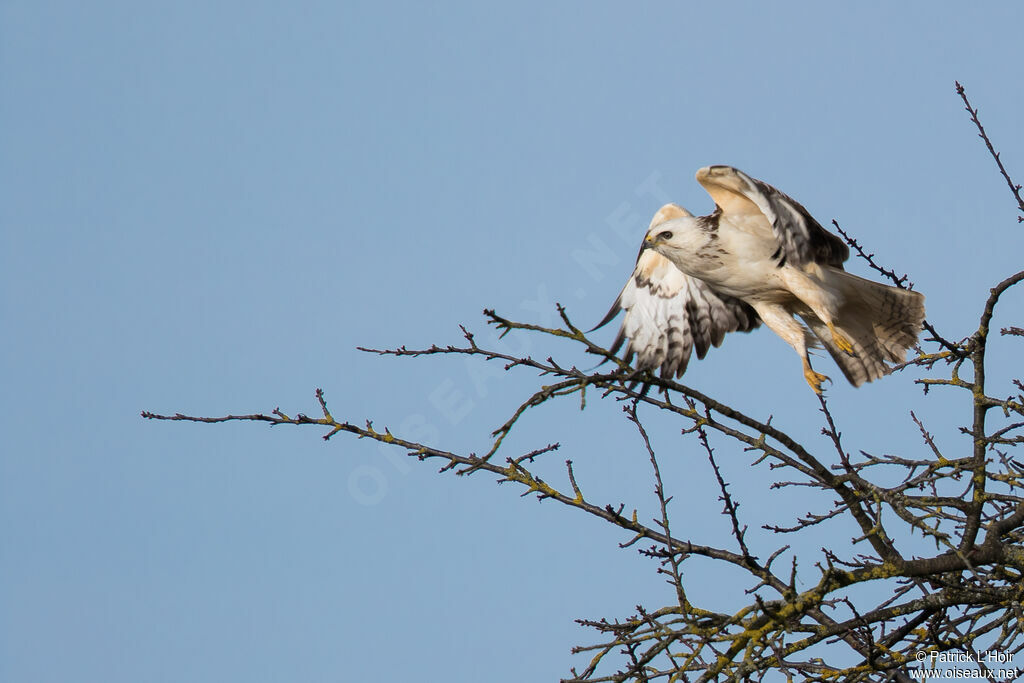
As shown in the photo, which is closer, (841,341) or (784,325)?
(841,341)

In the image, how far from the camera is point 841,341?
22.1ft

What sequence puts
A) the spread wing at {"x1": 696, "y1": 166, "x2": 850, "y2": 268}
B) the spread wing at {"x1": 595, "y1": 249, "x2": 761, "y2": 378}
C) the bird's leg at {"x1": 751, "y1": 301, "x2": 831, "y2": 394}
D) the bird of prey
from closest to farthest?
the spread wing at {"x1": 696, "y1": 166, "x2": 850, "y2": 268}, the bird of prey, the bird's leg at {"x1": 751, "y1": 301, "x2": 831, "y2": 394}, the spread wing at {"x1": 595, "y1": 249, "x2": 761, "y2": 378}

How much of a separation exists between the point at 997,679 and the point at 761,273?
11.0 feet

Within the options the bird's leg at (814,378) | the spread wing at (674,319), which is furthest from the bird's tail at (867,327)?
the spread wing at (674,319)

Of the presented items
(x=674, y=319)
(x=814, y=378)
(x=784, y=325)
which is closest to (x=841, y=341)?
(x=814, y=378)

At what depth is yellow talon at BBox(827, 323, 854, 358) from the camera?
666cm

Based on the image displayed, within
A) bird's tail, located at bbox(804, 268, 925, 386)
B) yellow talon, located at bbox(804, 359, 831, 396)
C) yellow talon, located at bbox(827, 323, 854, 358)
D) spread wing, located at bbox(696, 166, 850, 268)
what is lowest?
yellow talon, located at bbox(804, 359, 831, 396)

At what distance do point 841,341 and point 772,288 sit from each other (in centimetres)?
55

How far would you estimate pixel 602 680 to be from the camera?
12.7 feet

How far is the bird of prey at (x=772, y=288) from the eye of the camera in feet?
22.1

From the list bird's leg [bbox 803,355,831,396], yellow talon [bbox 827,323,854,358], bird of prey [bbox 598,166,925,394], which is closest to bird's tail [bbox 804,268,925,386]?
bird of prey [bbox 598,166,925,394]

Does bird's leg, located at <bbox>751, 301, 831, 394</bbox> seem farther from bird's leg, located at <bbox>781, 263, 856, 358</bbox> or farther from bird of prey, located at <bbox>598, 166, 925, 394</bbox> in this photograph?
bird's leg, located at <bbox>781, 263, 856, 358</bbox>

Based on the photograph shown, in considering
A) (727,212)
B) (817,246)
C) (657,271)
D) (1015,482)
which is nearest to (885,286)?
(817,246)

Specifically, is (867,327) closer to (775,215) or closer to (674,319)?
(775,215)
